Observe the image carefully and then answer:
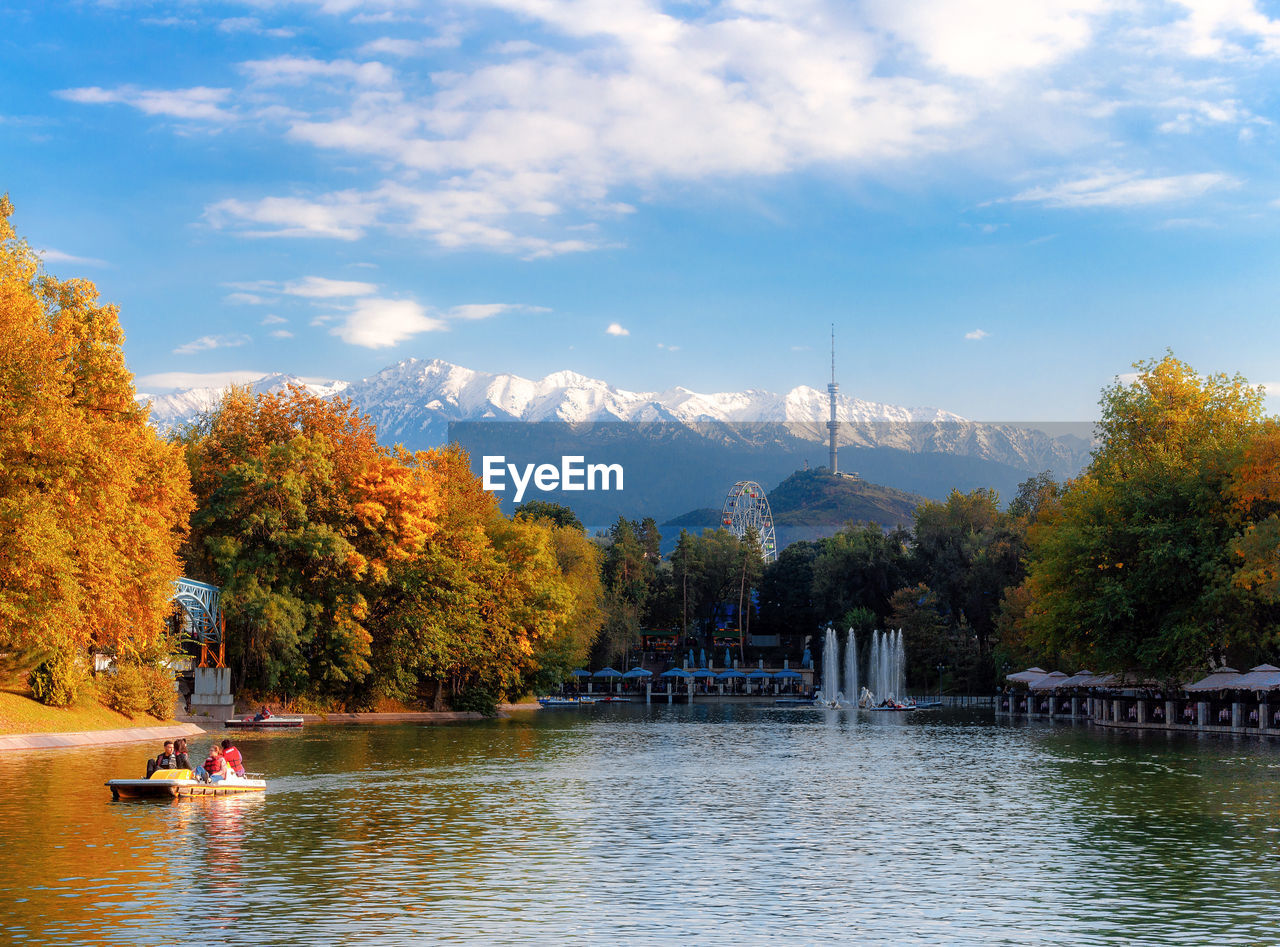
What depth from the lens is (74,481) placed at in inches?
1706

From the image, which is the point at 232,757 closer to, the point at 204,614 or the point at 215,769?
the point at 215,769

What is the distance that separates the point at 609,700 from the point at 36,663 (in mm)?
90625

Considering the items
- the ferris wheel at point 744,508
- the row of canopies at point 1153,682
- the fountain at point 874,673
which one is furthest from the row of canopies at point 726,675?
the row of canopies at point 1153,682

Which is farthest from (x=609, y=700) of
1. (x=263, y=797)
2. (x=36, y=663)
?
(x=263, y=797)

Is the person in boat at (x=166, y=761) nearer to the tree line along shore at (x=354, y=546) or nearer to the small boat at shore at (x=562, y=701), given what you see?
the tree line along shore at (x=354, y=546)

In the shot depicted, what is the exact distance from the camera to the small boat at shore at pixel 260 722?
58469 millimetres

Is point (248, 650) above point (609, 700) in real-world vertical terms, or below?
above

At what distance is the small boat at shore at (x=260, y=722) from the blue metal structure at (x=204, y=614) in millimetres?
4024

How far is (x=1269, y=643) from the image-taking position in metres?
58.6

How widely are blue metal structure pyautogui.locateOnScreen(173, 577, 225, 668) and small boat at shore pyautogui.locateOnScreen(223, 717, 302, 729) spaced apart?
4024mm

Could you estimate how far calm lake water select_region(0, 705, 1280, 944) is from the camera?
51.2 feet

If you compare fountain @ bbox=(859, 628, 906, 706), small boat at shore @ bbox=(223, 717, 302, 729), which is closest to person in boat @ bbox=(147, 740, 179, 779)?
small boat at shore @ bbox=(223, 717, 302, 729)

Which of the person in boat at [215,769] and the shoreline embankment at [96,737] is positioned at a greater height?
the person in boat at [215,769]

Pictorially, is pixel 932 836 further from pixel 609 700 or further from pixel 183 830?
pixel 609 700
